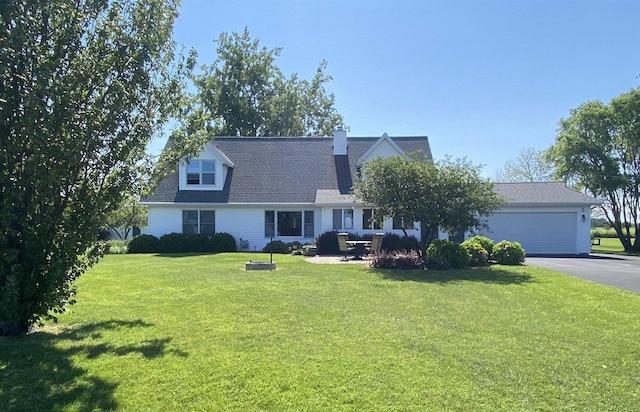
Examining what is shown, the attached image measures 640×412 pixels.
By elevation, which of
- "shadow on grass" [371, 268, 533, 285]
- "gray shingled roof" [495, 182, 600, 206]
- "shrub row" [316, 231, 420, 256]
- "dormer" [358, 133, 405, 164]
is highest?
"dormer" [358, 133, 405, 164]

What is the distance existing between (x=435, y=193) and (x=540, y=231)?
39.3ft

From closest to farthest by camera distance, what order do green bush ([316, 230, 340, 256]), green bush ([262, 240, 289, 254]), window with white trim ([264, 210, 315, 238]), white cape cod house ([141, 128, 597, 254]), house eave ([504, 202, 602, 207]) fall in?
1. green bush ([316, 230, 340, 256])
2. green bush ([262, 240, 289, 254])
3. house eave ([504, 202, 602, 207])
4. white cape cod house ([141, 128, 597, 254])
5. window with white trim ([264, 210, 315, 238])

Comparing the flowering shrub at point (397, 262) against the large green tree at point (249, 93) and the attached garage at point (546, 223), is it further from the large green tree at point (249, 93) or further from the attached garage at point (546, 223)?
the large green tree at point (249, 93)

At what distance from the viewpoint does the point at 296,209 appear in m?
25.5

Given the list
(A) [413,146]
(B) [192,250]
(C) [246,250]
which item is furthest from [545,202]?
(B) [192,250]

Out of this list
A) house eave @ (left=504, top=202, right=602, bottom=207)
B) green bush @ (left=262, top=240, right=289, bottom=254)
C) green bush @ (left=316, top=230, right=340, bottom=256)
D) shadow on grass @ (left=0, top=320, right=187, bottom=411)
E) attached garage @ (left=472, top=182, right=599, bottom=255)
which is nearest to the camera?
shadow on grass @ (left=0, top=320, right=187, bottom=411)

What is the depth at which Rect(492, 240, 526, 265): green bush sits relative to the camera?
17703 mm

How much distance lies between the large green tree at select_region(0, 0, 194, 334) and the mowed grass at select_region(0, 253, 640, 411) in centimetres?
116

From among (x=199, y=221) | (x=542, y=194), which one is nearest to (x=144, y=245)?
(x=199, y=221)

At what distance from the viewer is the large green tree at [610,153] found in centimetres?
3212

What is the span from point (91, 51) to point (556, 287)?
38.2ft

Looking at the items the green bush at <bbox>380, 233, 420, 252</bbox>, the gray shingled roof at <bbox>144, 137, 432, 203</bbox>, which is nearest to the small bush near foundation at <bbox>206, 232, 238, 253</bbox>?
the gray shingled roof at <bbox>144, 137, 432, 203</bbox>

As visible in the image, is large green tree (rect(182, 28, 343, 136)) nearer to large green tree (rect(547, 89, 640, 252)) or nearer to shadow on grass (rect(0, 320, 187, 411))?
large green tree (rect(547, 89, 640, 252))

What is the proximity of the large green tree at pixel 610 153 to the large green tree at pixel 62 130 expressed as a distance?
109ft
